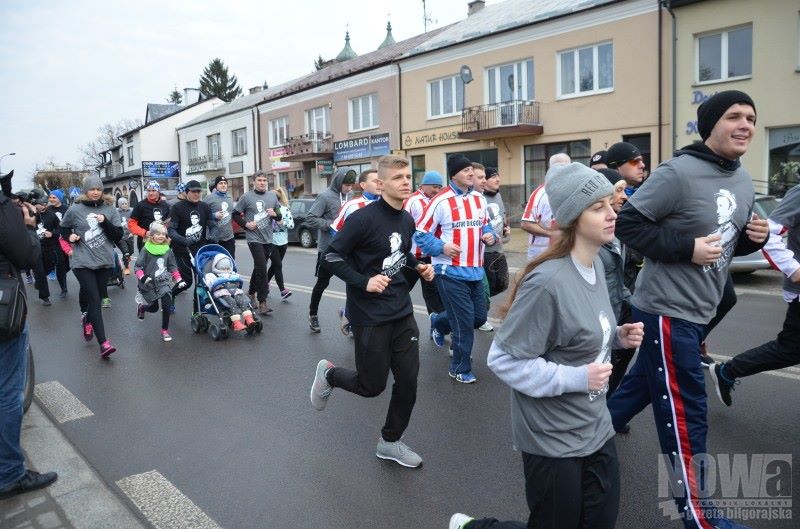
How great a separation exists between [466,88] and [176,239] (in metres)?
18.6

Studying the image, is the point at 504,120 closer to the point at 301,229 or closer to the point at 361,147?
the point at 301,229

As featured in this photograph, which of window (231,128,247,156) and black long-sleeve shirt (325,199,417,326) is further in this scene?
window (231,128,247,156)

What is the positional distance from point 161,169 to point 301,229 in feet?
104

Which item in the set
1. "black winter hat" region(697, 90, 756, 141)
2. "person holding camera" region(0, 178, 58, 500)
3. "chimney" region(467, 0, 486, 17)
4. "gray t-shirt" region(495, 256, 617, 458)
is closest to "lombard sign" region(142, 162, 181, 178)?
"chimney" region(467, 0, 486, 17)

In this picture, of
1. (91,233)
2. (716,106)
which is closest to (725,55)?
(91,233)

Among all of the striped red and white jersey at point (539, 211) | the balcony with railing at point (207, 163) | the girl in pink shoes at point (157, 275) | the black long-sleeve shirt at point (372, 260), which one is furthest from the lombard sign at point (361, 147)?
the black long-sleeve shirt at point (372, 260)

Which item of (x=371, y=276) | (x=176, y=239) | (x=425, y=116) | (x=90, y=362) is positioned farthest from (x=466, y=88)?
(x=371, y=276)

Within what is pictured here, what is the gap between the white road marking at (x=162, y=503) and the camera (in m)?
3.47

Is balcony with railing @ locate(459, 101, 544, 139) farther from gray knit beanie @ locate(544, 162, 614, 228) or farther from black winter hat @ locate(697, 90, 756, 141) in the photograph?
gray knit beanie @ locate(544, 162, 614, 228)

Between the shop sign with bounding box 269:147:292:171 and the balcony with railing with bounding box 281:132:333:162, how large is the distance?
87cm

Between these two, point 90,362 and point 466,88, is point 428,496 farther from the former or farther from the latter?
point 466,88

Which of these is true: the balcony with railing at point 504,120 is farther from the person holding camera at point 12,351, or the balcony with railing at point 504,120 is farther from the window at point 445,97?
the person holding camera at point 12,351

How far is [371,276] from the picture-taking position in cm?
416

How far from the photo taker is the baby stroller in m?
8.02
